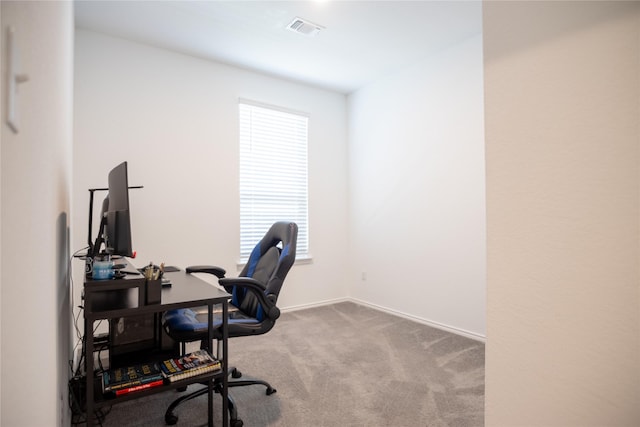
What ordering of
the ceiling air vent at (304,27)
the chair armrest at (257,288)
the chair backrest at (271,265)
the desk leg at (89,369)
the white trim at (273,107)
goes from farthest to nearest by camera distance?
the white trim at (273,107)
the ceiling air vent at (304,27)
the chair backrest at (271,265)
the chair armrest at (257,288)
the desk leg at (89,369)

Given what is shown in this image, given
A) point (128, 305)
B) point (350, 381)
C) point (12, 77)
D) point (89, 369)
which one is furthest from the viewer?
point (350, 381)

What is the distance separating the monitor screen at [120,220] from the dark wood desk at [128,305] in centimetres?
18

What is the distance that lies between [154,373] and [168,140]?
2.60 m

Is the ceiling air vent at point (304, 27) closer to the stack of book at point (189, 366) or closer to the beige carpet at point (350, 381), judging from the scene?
the stack of book at point (189, 366)

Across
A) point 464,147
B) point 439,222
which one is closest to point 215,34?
point 464,147

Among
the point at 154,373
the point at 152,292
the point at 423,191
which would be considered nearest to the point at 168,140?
the point at 152,292

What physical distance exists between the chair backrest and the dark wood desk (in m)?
0.40

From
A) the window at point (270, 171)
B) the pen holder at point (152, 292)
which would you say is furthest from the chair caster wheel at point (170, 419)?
the window at point (270, 171)

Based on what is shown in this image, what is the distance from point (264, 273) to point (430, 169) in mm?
2307

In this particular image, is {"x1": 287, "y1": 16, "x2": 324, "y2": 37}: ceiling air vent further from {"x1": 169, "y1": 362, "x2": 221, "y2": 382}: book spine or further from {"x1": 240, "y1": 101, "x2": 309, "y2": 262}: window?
{"x1": 169, "y1": 362, "x2": 221, "y2": 382}: book spine

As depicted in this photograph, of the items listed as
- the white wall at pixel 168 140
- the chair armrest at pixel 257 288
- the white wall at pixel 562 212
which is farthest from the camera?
the white wall at pixel 168 140

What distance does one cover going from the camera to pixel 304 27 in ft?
10.3

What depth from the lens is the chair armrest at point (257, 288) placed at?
196 centimetres

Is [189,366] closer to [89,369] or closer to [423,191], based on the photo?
[89,369]
